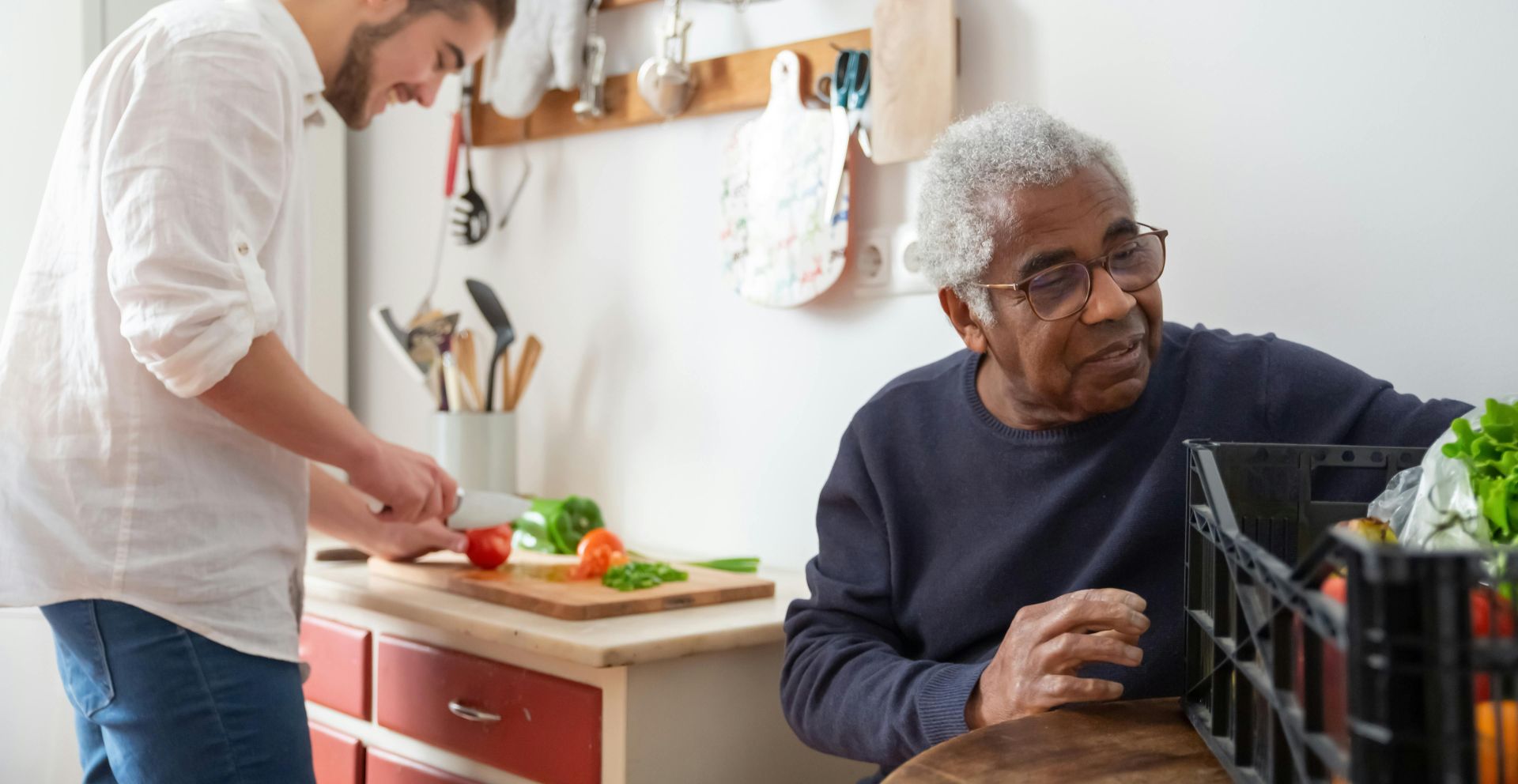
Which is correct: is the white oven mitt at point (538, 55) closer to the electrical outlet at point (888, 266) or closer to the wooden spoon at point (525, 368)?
the wooden spoon at point (525, 368)

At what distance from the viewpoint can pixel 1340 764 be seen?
1.74 ft

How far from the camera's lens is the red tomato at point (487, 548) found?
1654 millimetres

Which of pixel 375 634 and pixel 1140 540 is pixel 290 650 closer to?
pixel 375 634

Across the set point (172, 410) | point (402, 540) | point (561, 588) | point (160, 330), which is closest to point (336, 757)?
point (402, 540)

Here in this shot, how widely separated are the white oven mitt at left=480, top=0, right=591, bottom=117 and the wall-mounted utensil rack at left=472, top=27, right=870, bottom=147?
0.13ft

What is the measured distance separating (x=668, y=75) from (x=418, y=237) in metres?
0.79

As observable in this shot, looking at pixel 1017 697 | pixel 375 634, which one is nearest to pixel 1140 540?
pixel 1017 697

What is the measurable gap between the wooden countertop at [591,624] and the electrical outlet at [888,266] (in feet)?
1.34

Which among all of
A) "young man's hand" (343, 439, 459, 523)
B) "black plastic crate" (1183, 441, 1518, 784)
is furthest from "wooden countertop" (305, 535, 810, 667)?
"black plastic crate" (1183, 441, 1518, 784)

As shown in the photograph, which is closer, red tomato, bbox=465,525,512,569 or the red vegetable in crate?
the red vegetable in crate

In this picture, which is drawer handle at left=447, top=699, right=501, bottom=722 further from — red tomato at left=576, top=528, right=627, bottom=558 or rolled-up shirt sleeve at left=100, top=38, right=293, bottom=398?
rolled-up shirt sleeve at left=100, top=38, right=293, bottom=398

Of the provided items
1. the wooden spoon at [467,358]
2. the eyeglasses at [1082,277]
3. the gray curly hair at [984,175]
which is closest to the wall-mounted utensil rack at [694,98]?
the wooden spoon at [467,358]

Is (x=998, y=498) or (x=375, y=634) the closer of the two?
(x=998, y=498)

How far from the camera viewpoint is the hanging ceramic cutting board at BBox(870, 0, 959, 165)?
4.89 ft
